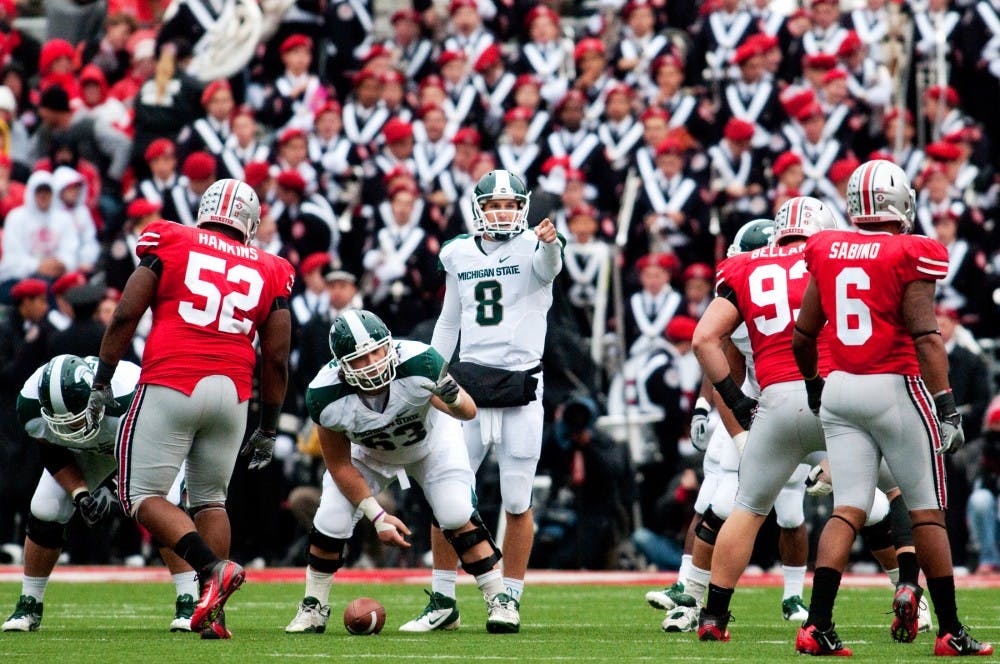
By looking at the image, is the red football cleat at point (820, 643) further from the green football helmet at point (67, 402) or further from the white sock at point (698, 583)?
the green football helmet at point (67, 402)

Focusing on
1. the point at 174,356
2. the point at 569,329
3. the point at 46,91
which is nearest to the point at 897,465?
the point at 174,356

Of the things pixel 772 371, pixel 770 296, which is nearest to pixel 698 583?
pixel 772 371

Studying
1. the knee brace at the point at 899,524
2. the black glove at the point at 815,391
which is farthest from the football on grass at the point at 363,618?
the knee brace at the point at 899,524

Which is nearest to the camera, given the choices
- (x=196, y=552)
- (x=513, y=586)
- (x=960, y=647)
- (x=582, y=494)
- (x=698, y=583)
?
(x=960, y=647)

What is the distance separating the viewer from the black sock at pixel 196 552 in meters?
7.22

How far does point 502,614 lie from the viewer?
25.7 feet

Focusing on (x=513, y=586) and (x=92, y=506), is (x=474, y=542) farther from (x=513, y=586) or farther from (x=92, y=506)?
(x=92, y=506)

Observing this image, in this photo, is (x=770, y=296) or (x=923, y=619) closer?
(x=770, y=296)

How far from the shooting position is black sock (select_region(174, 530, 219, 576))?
7223 millimetres

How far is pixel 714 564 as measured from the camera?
739 cm

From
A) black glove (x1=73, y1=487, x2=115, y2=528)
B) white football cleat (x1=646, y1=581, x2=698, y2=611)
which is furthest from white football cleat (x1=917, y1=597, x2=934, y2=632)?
black glove (x1=73, y1=487, x2=115, y2=528)

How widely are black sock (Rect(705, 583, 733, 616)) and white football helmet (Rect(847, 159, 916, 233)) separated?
1642 mm

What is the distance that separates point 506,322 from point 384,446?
3.64ft

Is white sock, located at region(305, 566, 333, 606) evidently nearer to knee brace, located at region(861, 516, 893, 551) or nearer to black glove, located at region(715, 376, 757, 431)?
black glove, located at region(715, 376, 757, 431)
